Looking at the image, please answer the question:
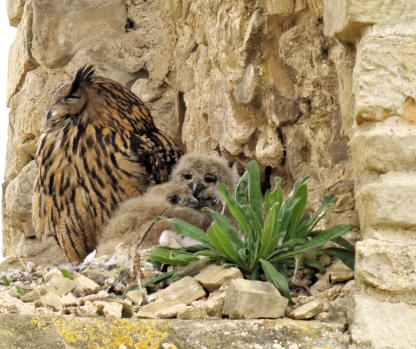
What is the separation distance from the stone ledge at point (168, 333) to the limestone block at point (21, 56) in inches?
135

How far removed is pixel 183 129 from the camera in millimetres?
4504

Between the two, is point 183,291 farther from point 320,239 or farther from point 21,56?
point 21,56

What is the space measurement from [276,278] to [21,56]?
3.52m

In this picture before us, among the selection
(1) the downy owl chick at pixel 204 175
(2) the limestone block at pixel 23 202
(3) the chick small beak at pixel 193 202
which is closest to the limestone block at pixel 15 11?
(2) the limestone block at pixel 23 202

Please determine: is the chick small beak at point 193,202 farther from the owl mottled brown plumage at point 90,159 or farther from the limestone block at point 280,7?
the limestone block at point 280,7

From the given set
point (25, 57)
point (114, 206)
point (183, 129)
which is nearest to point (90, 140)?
point (114, 206)

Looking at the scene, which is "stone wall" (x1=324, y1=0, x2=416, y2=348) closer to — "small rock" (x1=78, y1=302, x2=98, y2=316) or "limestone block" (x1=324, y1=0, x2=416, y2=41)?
"limestone block" (x1=324, y1=0, x2=416, y2=41)

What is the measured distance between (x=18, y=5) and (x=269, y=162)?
281 centimetres

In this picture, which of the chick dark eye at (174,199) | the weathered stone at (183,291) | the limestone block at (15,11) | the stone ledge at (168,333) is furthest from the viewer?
the limestone block at (15,11)

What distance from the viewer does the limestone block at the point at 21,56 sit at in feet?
16.0

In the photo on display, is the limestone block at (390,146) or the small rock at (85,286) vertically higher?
the limestone block at (390,146)

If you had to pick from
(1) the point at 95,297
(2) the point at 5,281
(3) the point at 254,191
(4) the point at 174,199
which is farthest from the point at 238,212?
(4) the point at 174,199

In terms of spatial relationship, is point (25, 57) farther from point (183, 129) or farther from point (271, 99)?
point (271, 99)

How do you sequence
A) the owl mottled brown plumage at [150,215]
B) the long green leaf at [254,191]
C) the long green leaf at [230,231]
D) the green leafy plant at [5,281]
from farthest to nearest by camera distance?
the owl mottled brown plumage at [150,215]
the green leafy plant at [5,281]
the long green leaf at [254,191]
the long green leaf at [230,231]
